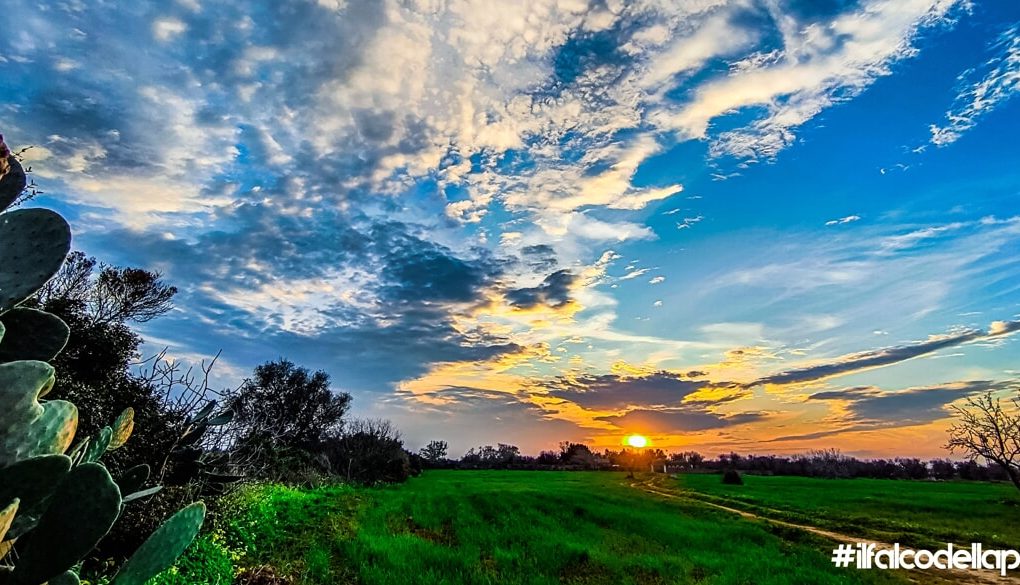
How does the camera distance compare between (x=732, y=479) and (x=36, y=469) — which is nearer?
(x=36, y=469)

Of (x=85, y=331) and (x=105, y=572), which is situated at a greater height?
(x=85, y=331)

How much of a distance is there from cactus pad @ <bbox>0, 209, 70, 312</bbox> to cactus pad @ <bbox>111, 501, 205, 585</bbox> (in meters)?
0.93

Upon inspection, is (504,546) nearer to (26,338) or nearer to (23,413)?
(26,338)

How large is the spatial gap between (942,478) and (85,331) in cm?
6662

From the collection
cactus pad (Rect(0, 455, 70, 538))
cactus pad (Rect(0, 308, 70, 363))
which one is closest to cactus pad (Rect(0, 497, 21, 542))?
cactus pad (Rect(0, 455, 70, 538))

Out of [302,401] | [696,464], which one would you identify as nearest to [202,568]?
[302,401]

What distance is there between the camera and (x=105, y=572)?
30.1ft

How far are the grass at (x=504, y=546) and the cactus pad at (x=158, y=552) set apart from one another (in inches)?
394

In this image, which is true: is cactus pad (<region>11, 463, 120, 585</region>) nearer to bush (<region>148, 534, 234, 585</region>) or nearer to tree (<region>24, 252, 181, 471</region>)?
bush (<region>148, 534, 234, 585</region>)

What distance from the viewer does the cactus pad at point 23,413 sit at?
1606 mm

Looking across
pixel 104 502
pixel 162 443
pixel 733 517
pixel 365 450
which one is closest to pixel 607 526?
pixel 733 517

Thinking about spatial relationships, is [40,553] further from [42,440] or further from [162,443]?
[162,443]

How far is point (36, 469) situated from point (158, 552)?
2.04 feet

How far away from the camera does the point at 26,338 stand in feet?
6.59
